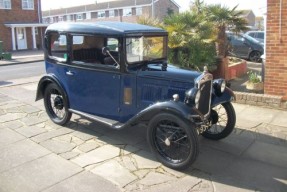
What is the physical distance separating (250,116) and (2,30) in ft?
88.8

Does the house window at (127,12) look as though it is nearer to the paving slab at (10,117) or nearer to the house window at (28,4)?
the house window at (28,4)

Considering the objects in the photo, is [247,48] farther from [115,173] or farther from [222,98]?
[115,173]

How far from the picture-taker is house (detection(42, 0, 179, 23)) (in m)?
47.0

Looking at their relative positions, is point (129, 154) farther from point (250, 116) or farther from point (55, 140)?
point (250, 116)

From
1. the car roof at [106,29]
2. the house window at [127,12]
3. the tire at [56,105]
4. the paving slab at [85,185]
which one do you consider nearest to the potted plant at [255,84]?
the car roof at [106,29]

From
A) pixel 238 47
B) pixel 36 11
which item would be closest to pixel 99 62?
pixel 238 47

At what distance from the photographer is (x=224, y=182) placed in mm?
3975

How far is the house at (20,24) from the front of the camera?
28562 mm

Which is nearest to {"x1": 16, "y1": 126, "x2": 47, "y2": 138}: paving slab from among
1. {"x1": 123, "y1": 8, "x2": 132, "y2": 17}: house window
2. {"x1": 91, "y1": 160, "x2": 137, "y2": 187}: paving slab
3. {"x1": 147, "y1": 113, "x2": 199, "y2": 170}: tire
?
{"x1": 91, "y1": 160, "x2": 137, "y2": 187}: paving slab

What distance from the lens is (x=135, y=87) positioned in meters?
4.79

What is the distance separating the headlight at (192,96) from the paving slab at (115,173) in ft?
3.95

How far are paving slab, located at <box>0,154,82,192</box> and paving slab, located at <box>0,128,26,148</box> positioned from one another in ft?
3.23

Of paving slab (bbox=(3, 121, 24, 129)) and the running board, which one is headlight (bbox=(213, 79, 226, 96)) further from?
paving slab (bbox=(3, 121, 24, 129))

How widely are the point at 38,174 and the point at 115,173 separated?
→ 1005 millimetres
